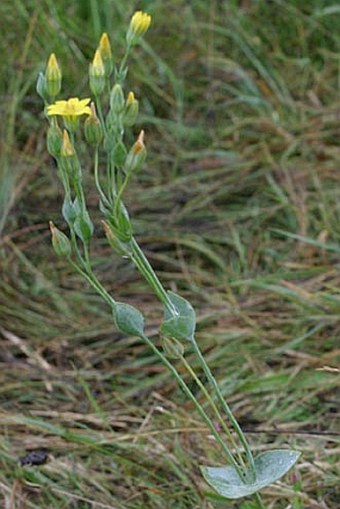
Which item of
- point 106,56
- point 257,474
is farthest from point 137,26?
point 257,474

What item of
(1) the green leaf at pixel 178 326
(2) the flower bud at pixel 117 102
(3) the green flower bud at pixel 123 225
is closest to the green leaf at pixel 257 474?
(1) the green leaf at pixel 178 326

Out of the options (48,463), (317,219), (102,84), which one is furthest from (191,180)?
(102,84)

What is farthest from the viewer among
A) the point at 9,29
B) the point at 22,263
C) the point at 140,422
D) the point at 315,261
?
the point at 9,29

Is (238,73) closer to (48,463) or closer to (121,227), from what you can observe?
(48,463)

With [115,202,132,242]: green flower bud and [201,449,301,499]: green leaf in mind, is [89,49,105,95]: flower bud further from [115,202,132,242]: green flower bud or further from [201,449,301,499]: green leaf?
[201,449,301,499]: green leaf

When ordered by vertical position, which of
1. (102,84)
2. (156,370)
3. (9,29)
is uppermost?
(102,84)

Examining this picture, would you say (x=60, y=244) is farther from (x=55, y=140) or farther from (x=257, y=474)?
(x=257, y=474)

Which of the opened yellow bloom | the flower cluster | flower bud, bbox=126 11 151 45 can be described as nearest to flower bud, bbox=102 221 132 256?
the flower cluster
